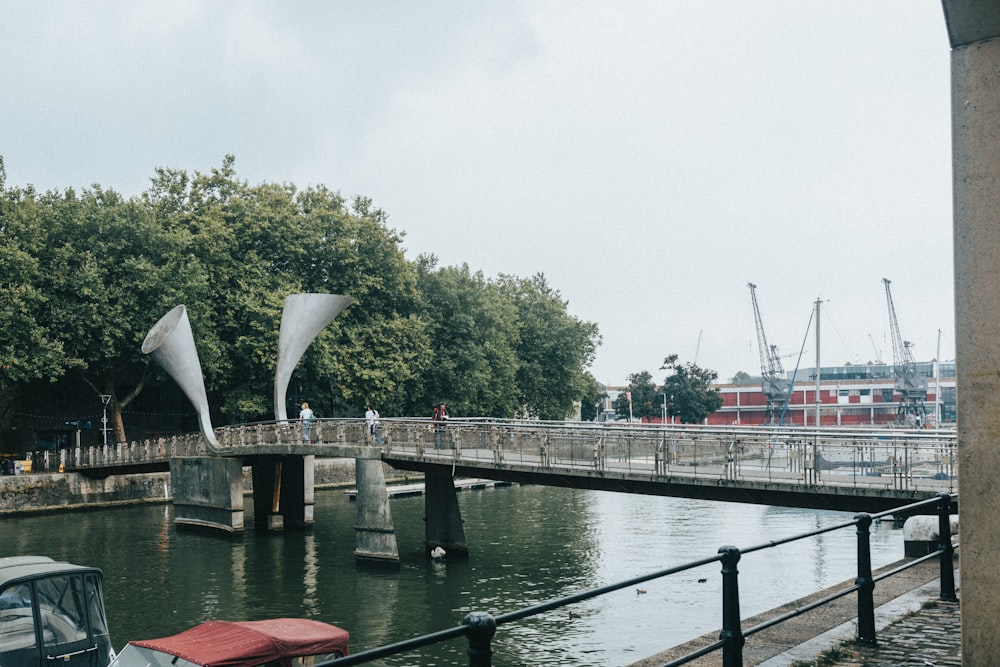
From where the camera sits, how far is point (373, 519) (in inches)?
1256

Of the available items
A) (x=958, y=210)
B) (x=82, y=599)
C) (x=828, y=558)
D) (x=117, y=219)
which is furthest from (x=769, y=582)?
(x=117, y=219)

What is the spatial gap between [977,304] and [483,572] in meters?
25.3

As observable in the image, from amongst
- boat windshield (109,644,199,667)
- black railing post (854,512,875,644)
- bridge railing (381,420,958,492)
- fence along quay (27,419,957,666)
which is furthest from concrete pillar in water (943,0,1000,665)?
bridge railing (381,420,958,492)

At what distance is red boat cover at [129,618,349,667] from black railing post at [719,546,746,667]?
27.5 ft

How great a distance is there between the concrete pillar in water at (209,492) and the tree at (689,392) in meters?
74.7

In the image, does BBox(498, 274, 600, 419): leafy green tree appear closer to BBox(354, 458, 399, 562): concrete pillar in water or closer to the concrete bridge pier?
the concrete bridge pier

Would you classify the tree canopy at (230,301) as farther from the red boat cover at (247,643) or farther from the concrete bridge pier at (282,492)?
the red boat cover at (247,643)

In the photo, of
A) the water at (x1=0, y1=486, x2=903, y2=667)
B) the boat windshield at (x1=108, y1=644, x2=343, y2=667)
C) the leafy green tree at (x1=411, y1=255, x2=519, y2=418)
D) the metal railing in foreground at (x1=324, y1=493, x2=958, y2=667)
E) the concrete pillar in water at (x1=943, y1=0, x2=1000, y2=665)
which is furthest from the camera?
the leafy green tree at (x1=411, y1=255, x2=519, y2=418)

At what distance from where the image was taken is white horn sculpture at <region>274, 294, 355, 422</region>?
4153 centimetres

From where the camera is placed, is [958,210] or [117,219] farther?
[117,219]

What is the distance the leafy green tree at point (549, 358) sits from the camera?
74500 mm

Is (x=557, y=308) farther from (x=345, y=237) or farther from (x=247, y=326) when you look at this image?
(x=247, y=326)

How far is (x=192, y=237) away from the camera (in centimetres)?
5238

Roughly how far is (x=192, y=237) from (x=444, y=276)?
60.4ft
